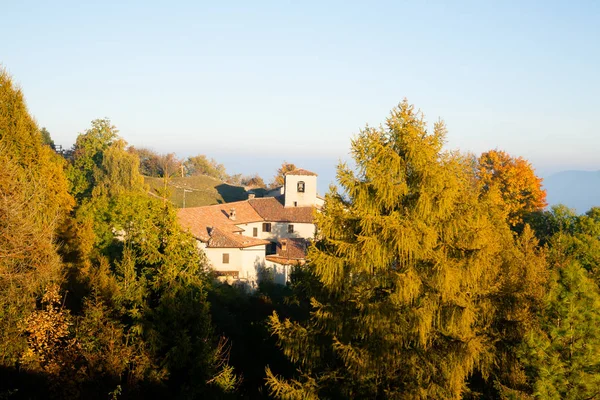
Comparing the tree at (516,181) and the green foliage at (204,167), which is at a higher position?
the green foliage at (204,167)

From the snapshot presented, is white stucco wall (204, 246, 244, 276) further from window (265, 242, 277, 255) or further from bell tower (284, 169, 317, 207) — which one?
bell tower (284, 169, 317, 207)

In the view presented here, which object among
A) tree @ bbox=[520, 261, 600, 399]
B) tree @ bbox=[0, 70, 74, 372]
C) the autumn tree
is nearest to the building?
tree @ bbox=[0, 70, 74, 372]

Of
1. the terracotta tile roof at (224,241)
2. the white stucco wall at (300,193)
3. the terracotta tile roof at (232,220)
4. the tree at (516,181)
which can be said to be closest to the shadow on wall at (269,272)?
the terracotta tile roof at (232,220)

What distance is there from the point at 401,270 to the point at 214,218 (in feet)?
130

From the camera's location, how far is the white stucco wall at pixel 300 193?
60.3m

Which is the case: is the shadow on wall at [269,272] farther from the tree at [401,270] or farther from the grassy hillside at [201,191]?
the tree at [401,270]

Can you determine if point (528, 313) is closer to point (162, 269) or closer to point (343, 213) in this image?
point (343, 213)

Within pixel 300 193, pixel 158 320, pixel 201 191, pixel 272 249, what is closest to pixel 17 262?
pixel 158 320

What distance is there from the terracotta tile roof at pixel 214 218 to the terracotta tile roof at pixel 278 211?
0.91 metres

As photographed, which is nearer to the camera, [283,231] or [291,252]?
[291,252]

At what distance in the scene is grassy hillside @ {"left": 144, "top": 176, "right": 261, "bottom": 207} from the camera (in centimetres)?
7369

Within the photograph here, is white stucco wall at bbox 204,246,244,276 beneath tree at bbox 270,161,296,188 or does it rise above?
beneath

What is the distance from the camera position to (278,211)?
59625 mm

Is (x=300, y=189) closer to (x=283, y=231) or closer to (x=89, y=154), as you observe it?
(x=283, y=231)
